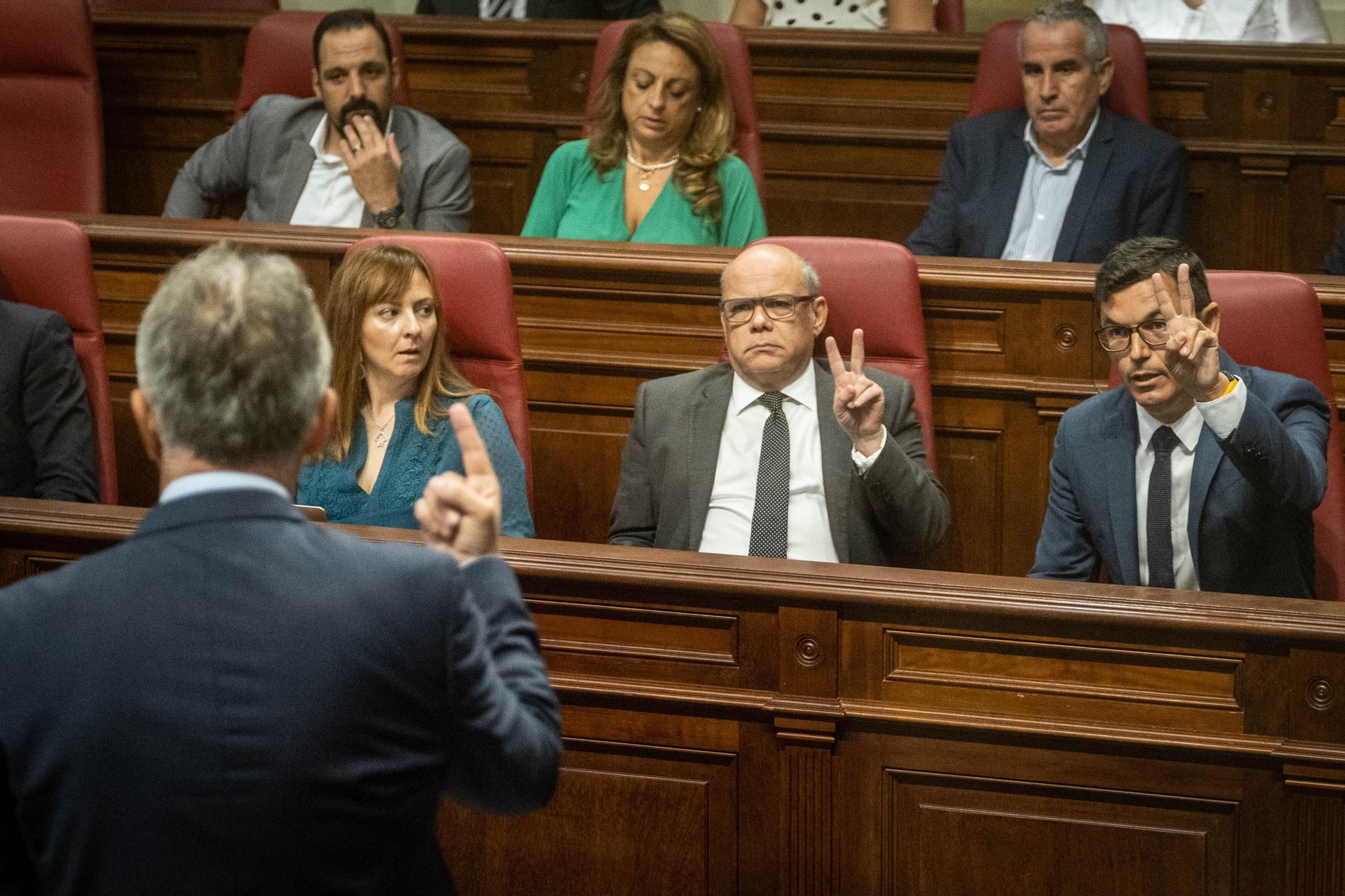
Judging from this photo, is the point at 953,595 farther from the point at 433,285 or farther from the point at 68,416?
the point at 68,416

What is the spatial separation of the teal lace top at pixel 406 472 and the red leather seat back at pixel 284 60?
3.42 feet

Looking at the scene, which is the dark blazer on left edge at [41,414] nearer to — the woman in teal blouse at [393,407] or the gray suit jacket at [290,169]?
the woman in teal blouse at [393,407]

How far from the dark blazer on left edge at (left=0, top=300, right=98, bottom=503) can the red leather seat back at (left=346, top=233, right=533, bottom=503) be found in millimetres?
402

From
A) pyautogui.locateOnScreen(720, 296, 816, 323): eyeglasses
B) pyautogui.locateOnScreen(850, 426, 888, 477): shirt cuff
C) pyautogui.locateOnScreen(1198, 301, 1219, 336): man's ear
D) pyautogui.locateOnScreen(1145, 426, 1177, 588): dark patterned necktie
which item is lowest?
pyautogui.locateOnScreen(1145, 426, 1177, 588): dark patterned necktie

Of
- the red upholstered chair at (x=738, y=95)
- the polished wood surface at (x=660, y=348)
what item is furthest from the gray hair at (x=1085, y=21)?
the polished wood surface at (x=660, y=348)

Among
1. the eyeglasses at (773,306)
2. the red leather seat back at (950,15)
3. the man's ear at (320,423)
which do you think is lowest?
the man's ear at (320,423)

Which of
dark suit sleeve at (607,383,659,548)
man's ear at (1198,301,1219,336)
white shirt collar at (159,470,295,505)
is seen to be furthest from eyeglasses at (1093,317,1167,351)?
white shirt collar at (159,470,295,505)

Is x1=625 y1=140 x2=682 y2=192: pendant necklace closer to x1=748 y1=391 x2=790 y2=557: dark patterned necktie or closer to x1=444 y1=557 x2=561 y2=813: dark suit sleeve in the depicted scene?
x1=748 y1=391 x2=790 y2=557: dark patterned necktie

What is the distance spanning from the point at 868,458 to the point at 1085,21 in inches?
42.5

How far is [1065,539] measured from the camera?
1795 millimetres

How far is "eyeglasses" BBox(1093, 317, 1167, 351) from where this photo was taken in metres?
1.71

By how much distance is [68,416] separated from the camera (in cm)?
195

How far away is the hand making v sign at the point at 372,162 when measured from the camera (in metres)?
2.50

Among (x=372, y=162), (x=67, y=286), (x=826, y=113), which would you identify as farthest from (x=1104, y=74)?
(x=67, y=286)
